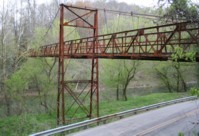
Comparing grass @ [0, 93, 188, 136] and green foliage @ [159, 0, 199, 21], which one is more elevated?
green foliage @ [159, 0, 199, 21]

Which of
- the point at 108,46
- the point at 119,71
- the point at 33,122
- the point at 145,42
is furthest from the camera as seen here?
the point at 119,71

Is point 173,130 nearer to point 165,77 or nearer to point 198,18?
point 198,18

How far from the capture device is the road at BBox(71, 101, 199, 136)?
14109 mm

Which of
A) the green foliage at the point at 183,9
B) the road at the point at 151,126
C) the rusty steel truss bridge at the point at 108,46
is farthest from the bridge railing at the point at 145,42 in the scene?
the road at the point at 151,126

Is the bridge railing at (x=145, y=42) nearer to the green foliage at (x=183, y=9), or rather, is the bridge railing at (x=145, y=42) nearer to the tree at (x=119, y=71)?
the green foliage at (x=183, y=9)

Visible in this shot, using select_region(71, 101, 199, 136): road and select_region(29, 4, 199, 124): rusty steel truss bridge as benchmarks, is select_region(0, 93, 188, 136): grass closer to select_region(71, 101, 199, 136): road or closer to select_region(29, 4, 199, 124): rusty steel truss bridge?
select_region(29, 4, 199, 124): rusty steel truss bridge

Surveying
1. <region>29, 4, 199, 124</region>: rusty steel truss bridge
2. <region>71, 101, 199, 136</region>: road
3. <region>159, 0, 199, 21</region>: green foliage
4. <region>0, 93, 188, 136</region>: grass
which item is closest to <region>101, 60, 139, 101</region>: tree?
<region>0, 93, 188, 136</region>: grass

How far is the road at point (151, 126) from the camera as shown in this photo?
14109 mm

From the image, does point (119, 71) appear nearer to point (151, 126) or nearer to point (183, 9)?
point (151, 126)

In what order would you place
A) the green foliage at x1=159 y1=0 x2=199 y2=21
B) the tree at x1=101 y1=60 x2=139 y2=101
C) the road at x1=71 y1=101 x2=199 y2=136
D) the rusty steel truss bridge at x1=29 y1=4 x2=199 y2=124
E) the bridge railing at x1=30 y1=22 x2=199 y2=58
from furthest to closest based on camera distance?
the tree at x1=101 y1=60 x2=139 y2=101
the road at x1=71 y1=101 x2=199 y2=136
the rusty steel truss bridge at x1=29 y1=4 x2=199 y2=124
the bridge railing at x1=30 y1=22 x2=199 y2=58
the green foliage at x1=159 y1=0 x2=199 y2=21

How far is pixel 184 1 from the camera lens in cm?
527

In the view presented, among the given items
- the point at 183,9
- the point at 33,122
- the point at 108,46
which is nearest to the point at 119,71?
the point at 108,46

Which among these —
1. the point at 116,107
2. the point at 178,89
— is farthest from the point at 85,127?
the point at 178,89

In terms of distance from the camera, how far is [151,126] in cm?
1558
